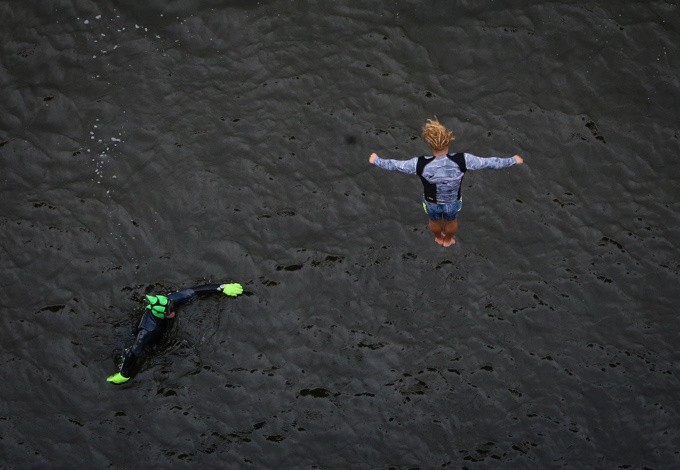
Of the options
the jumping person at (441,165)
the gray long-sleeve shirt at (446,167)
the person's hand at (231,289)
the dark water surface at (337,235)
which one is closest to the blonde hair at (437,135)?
the jumping person at (441,165)

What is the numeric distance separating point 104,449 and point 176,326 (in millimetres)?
2432

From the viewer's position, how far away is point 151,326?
49.4 feet

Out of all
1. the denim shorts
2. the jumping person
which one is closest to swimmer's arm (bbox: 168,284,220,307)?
the denim shorts

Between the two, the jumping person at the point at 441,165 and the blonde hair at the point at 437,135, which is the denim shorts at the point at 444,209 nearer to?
the jumping person at the point at 441,165

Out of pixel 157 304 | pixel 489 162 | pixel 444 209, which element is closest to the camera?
pixel 489 162

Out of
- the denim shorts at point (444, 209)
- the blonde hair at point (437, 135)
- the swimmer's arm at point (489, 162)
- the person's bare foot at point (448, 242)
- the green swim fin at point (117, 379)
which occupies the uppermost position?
the blonde hair at point (437, 135)

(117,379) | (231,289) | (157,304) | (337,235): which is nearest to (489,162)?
(337,235)

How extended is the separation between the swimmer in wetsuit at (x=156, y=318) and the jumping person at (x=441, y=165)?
14.4ft

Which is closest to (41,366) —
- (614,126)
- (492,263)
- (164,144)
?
(164,144)

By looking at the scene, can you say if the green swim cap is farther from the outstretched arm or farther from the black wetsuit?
the outstretched arm

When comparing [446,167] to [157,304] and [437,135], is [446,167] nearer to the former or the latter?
[437,135]

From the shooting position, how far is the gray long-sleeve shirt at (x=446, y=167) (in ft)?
A: 39.3

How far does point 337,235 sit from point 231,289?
2104mm

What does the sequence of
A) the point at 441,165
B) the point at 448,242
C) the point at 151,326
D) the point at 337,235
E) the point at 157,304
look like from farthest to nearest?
the point at 337,235
the point at 151,326
the point at 157,304
the point at 448,242
the point at 441,165
